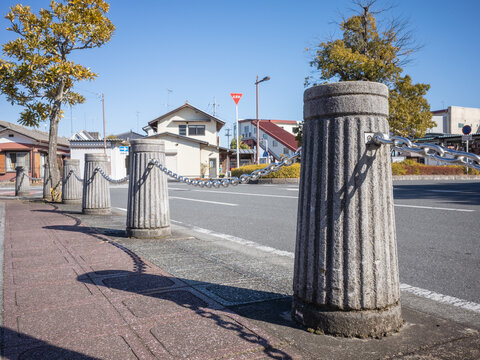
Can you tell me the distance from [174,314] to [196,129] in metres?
41.0

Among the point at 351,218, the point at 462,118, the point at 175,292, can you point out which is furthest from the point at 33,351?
the point at 462,118

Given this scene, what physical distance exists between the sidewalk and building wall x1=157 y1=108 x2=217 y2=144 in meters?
38.6

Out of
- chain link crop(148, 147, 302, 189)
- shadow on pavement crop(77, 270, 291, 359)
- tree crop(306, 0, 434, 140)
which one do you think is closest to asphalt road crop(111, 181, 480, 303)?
chain link crop(148, 147, 302, 189)

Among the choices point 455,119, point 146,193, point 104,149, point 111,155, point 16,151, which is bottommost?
point 146,193

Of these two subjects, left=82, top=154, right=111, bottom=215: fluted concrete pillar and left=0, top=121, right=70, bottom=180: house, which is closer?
left=82, top=154, right=111, bottom=215: fluted concrete pillar

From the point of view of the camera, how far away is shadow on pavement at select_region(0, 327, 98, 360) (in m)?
1.94

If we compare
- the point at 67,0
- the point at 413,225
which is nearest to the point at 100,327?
the point at 413,225

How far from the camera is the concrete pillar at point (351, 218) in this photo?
2.15 meters

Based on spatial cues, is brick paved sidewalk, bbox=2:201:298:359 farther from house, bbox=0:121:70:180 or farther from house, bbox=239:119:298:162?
house, bbox=239:119:298:162

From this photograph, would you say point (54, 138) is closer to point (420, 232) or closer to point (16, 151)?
point (420, 232)

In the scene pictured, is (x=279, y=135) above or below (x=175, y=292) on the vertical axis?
above

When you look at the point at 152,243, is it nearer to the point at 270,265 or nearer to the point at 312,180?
the point at 270,265

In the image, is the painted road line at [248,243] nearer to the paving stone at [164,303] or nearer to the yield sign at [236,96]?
the paving stone at [164,303]

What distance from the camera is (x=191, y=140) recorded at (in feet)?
129
